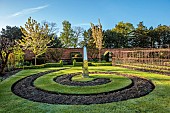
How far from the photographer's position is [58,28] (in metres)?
37.4

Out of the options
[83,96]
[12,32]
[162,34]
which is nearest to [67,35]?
[12,32]

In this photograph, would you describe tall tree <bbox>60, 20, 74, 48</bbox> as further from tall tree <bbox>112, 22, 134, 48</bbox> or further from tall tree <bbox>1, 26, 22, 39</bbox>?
tall tree <bbox>112, 22, 134, 48</bbox>

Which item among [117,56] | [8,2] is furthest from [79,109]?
[117,56]

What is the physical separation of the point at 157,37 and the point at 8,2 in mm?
32237

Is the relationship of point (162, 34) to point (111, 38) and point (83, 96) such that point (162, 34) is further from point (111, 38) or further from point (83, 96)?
point (83, 96)

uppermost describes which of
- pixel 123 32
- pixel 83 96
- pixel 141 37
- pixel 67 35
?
pixel 123 32

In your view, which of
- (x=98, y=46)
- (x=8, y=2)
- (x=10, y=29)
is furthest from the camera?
(x=10, y=29)

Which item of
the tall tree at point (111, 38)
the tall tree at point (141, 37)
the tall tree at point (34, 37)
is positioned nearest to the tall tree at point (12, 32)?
the tall tree at point (34, 37)

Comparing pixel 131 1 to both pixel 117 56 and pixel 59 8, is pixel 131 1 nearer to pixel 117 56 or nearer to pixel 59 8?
pixel 59 8

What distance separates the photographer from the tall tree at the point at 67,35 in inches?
1411

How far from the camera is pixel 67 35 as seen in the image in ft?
Result: 118

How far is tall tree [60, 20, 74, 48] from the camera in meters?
35.8

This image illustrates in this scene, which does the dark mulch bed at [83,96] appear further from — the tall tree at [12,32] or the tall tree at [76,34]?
the tall tree at [76,34]

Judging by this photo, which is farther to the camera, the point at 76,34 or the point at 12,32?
the point at 76,34
